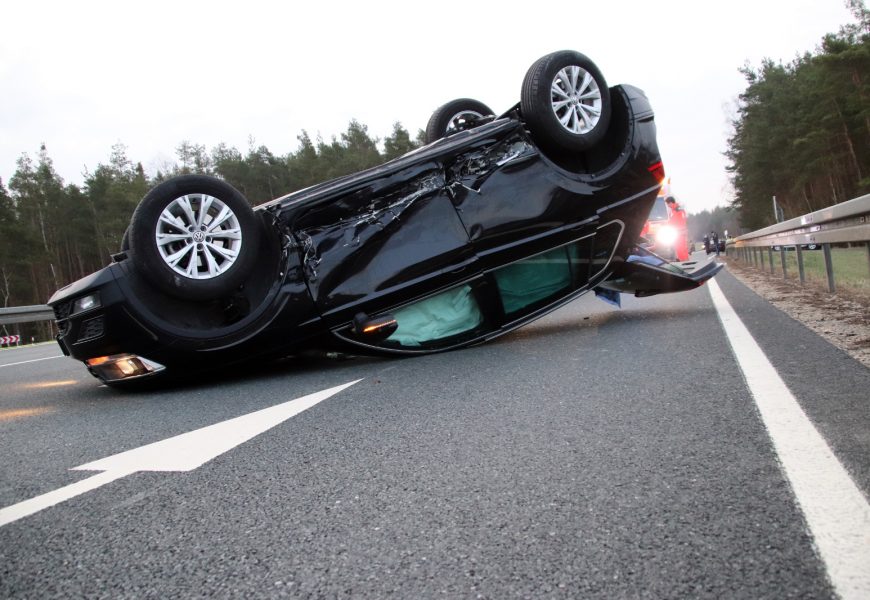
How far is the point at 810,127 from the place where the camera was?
45.5m

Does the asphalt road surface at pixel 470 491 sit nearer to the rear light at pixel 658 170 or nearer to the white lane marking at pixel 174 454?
the white lane marking at pixel 174 454

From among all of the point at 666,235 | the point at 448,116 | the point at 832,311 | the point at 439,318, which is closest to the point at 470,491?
the point at 439,318

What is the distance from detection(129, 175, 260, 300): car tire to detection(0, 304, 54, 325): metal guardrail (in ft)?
30.8

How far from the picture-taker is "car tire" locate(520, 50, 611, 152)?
203 inches

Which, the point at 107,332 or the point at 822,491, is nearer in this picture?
the point at 822,491

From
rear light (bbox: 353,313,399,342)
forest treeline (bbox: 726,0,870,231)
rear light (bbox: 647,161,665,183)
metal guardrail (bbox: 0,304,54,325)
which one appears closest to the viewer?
rear light (bbox: 353,313,399,342)

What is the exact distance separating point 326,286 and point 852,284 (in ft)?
19.9

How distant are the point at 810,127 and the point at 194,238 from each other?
→ 51312mm

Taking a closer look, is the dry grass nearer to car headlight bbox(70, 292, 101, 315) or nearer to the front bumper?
the front bumper

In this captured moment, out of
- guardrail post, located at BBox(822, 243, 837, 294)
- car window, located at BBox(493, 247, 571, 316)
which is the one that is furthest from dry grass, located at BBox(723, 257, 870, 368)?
car window, located at BBox(493, 247, 571, 316)

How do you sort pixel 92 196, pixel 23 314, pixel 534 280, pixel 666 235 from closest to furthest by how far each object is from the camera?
pixel 534 280 < pixel 23 314 < pixel 666 235 < pixel 92 196

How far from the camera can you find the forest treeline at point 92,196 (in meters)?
42.1

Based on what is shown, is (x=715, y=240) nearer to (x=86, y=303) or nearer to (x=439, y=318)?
(x=439, y=318)

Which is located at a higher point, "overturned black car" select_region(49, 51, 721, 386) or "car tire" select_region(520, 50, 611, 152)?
"car tire" select_region(520, 50, 611, 152)
